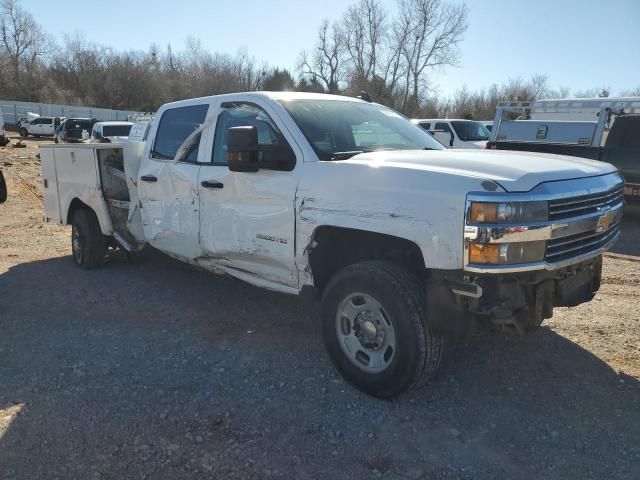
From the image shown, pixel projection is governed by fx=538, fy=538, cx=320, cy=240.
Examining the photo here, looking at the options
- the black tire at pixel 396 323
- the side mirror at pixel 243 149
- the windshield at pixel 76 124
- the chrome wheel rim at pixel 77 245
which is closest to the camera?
the black tire at pixel 396 323

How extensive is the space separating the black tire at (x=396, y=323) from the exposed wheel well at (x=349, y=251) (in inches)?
6.7

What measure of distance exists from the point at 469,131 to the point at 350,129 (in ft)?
47.1

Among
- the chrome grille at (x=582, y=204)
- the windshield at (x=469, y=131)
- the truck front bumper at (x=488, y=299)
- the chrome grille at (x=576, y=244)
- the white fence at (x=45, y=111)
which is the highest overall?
the white fence at (x=45, y=111)

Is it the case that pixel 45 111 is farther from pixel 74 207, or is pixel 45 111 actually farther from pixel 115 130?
pixel 74 207

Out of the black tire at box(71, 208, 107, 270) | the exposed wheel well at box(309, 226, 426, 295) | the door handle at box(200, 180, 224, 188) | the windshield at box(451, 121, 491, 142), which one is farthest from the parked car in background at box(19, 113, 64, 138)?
the exposed wheel well at box(309, 226, 426, 295)

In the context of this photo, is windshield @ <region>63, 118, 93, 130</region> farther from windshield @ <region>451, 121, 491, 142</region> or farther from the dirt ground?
the dirt ground

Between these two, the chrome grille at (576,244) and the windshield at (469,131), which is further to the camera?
the windshield at (469,131)

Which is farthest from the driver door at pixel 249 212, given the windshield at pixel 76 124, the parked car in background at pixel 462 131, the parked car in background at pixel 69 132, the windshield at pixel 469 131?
the windshield at pixel 76 124

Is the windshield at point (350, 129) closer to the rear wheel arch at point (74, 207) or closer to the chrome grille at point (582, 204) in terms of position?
the chrome grille at point (582, 204)

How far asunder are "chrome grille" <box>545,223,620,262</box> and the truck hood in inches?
14.2

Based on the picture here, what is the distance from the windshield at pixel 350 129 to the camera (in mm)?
3971

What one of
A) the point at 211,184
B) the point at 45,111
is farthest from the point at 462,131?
the point at 45,111

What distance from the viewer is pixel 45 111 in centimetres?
5209

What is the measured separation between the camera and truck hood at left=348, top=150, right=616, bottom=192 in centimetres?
299
